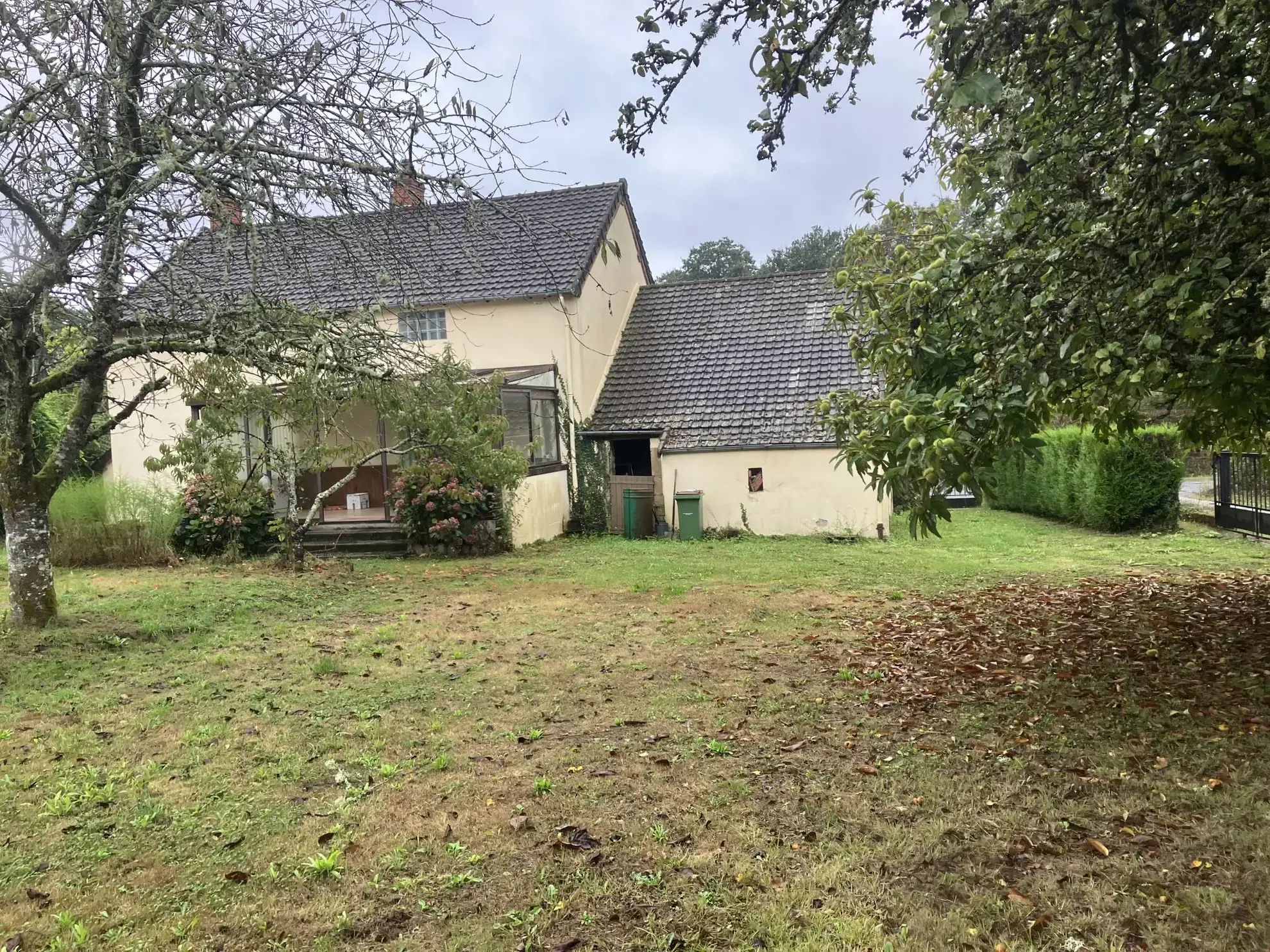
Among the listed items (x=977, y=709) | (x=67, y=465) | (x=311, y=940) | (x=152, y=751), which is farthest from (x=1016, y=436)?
(x=67, y=465)

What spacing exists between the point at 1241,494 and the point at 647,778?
14.7m

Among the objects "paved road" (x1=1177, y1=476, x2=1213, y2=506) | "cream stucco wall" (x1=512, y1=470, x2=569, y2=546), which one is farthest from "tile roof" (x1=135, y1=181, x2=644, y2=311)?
"paved road" (x1=1177, y1=476, x2=1213, y2=506)

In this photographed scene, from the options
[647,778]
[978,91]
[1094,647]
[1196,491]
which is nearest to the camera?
[978,91]

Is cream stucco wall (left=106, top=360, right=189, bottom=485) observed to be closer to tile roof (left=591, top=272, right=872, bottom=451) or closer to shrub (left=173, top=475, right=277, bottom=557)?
shrub (left=173, top=475, right=277, bottom=557)

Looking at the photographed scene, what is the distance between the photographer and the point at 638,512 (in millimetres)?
16719

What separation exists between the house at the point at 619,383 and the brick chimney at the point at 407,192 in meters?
7.13

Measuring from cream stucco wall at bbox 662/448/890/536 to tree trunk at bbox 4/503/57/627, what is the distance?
1109 centimetres

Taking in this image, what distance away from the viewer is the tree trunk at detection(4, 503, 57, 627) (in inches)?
313

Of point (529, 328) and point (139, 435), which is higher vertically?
point (529, 328)

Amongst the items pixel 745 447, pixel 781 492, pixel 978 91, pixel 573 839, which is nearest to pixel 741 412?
pixel 745 447

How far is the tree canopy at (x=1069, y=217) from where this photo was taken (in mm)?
4160

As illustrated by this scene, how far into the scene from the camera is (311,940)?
3115 mm

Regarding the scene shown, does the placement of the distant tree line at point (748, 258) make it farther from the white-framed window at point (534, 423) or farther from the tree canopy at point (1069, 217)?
the tree canopy at point (1069, 217)

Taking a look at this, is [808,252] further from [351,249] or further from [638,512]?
[351,249]
